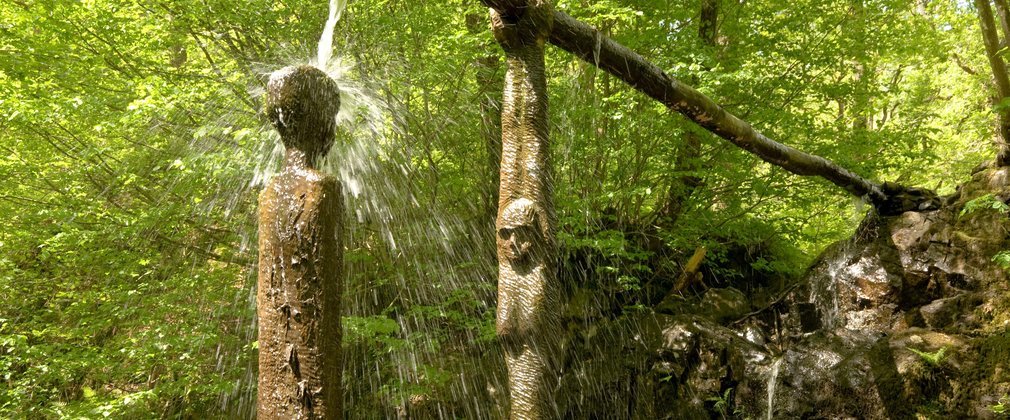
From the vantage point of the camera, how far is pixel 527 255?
2307mm

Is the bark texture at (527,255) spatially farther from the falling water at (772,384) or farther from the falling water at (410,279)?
the falling water at (410,279)

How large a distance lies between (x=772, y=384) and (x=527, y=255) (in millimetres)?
6032

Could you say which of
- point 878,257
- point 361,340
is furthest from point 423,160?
point 878,257

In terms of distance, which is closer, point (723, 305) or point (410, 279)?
point (410, 279)

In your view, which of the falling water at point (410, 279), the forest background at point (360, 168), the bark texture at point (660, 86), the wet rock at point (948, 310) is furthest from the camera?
the falling water at point (410, 279)

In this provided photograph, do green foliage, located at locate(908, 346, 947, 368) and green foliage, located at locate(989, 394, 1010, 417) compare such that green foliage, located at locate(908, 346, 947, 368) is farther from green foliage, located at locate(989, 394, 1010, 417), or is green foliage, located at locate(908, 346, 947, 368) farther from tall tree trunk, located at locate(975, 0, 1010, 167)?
tall tree trunk, located at locate(975, 0, 1010, 167)

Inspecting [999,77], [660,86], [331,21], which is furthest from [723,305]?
[331,21]

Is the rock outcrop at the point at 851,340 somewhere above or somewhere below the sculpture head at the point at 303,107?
below

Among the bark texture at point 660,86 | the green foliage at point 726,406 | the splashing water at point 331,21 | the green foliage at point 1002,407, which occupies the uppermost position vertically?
the splashing water at point 331,21

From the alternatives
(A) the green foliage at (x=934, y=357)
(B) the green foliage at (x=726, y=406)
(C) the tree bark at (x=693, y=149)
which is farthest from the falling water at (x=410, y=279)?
(A) the green foliage at (x=934, y=357)

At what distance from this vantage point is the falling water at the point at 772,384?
7.04 m

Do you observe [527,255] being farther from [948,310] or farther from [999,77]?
[999,77]

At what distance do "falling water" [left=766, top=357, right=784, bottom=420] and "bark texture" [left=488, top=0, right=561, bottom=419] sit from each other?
562cm

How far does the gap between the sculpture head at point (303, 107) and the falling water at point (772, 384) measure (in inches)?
256
